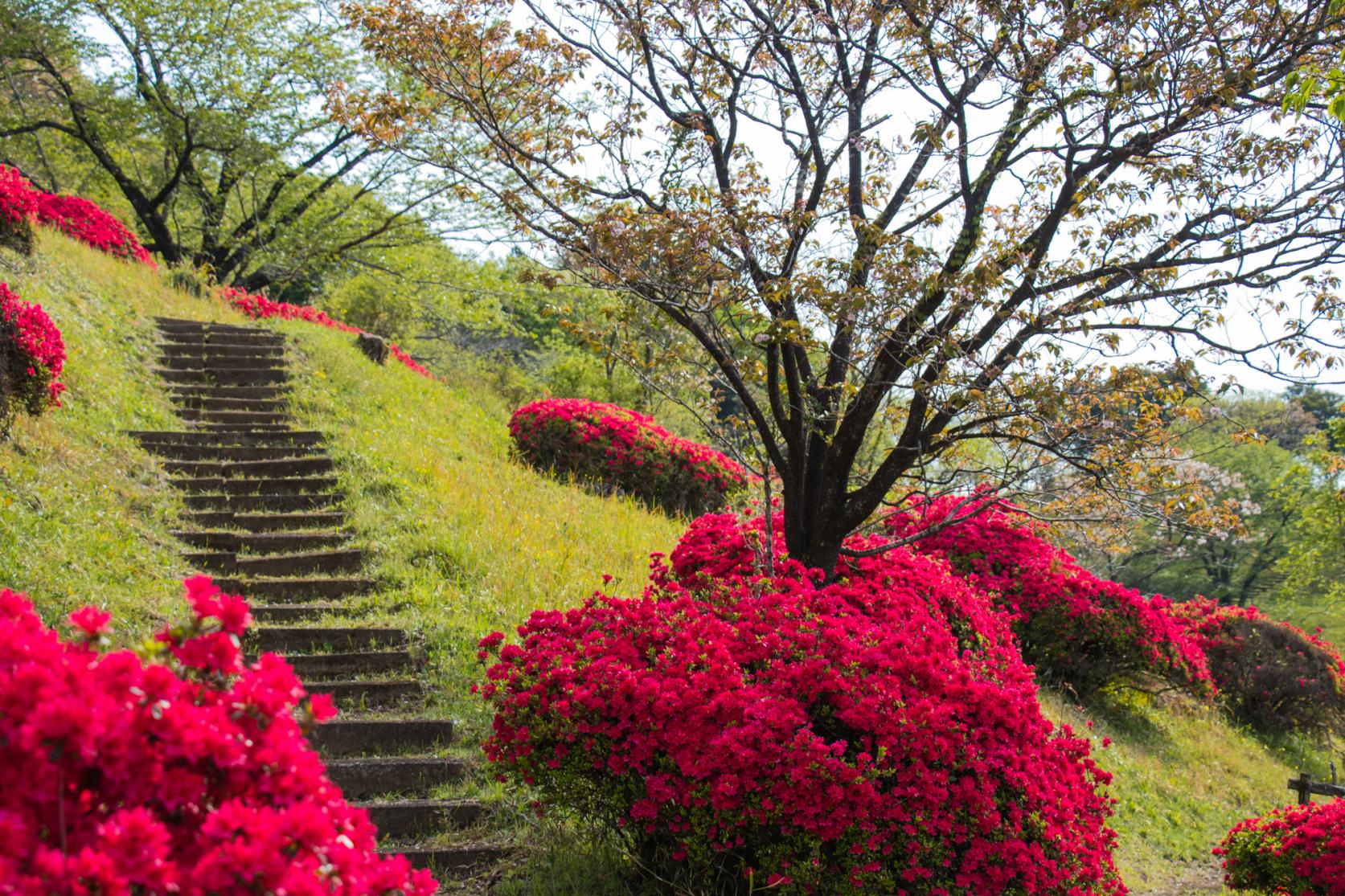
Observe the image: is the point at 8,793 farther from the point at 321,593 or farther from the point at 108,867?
the point at 321,593

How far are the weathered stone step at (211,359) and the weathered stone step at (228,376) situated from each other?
0.33ft

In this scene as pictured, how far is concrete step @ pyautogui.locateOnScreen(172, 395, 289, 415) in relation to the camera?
10.0m

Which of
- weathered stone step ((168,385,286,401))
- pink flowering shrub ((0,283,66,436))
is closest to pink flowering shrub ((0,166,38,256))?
weathered stone step ((168,385,286,401))

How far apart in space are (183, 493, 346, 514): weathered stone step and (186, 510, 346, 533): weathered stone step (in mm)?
145

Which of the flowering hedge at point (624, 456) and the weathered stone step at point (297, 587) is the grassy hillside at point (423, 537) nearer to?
the weathered stone step at point (297, 587)

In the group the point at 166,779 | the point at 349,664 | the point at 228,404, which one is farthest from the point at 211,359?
the point at 166,779

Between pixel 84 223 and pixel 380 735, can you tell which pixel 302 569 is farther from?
pixel 84 223

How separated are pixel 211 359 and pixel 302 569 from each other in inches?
211

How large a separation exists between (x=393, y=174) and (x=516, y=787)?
15963 millimetres

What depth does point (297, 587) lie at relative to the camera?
6.88 meters

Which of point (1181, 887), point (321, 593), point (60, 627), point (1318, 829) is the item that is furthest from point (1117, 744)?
point (60, 627)

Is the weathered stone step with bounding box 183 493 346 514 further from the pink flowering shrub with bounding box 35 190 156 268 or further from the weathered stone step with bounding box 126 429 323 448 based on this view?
the pink flowering shrub with bounding box 35 190 156 268

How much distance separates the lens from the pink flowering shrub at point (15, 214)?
9688 millimetres

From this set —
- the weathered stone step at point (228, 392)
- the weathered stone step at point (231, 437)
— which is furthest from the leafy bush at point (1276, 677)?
the weathered stone step at point (228, 392)
